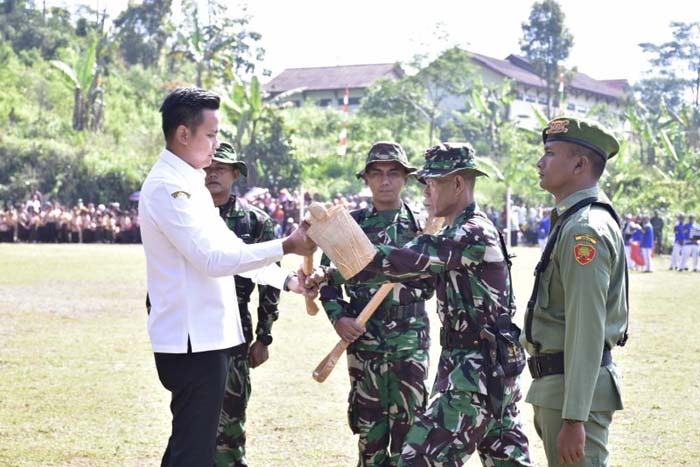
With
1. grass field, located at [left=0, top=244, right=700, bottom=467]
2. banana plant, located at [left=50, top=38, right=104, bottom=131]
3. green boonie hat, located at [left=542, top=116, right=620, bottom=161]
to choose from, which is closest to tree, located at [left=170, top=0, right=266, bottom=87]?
banana plant, located at [left=50, top=38, right=104, bottom=131]

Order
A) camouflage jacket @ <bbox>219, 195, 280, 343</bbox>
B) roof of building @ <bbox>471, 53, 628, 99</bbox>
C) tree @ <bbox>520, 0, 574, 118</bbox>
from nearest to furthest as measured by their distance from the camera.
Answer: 1. camouflage jacket @ <bbox>219, 195, 280, 343</bbox>
2. tree @ <bbox>520, 0, 574, 118</bbox>
3. roof of building @ <bbox>471, 53, 628, 99</bbox>

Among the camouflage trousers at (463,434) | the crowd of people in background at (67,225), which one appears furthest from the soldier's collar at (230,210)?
the crowd of people in background at (67,225)

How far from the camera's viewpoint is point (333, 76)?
81.2 meters

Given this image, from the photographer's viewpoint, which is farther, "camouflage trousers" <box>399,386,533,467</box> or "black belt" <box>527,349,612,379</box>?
"camouflage trousers" <box>399,386,533,467</box>

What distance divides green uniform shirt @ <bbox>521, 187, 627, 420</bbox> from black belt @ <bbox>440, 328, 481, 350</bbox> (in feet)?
1.72

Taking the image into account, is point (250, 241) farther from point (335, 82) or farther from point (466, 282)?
point (335, 82)

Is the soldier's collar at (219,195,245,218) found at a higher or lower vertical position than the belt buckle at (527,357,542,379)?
higher

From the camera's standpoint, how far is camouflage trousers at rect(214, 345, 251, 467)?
19.9 feet

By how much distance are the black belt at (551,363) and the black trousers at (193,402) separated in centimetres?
139

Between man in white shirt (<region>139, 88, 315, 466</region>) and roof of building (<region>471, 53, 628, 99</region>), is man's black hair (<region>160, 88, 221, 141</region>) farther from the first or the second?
roof of building (<region>471, 53, 628, 99</region>)

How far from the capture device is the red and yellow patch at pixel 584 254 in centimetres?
388

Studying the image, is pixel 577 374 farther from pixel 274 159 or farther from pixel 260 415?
pixel 274 159

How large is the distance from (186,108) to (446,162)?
133 cm

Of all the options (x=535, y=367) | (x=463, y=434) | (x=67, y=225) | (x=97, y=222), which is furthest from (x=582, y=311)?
(x=97, y=222)
